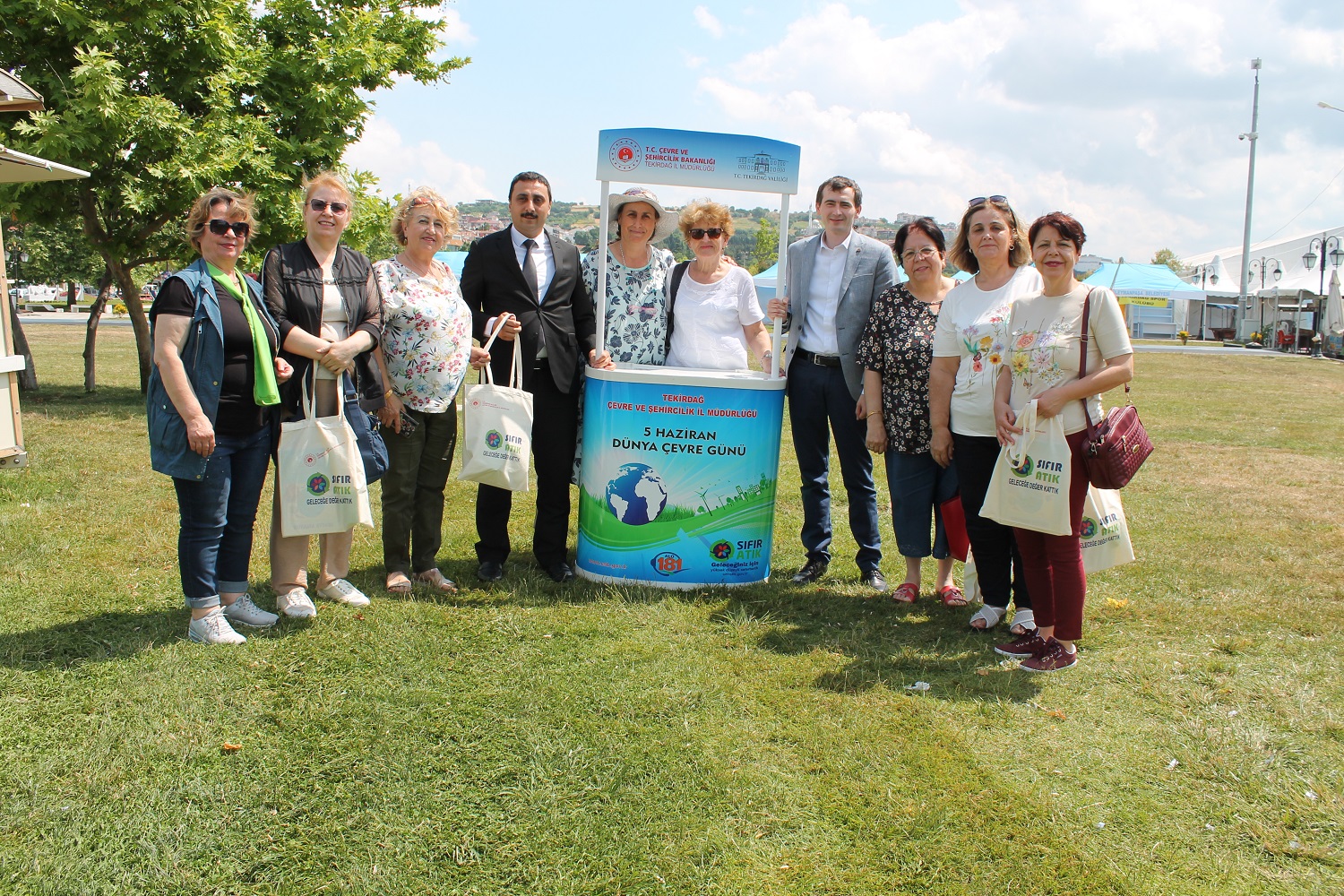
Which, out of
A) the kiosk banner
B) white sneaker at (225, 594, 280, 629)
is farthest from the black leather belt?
white sneaker at (225, 594, 280, 629)

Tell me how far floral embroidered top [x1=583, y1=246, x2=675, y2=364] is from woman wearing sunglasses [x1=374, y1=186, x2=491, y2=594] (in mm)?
780

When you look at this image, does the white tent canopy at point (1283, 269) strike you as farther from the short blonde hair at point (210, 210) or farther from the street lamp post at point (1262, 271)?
the short blonde hair at point (210, 210)

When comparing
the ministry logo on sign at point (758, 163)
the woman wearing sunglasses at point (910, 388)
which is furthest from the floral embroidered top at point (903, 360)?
the ministry logo on sign at point (758, 163)

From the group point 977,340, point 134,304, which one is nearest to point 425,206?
point 977,340

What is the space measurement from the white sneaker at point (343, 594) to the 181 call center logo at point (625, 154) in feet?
8.40

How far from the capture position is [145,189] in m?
11.7

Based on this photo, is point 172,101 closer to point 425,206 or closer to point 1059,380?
point 425,206

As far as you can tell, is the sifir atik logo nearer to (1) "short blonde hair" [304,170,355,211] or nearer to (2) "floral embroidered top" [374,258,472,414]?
(2) "floral embroidered top" [374,258,472,414]

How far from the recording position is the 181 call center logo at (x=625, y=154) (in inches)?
198

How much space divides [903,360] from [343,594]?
3080 mm

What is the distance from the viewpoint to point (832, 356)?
5340mm

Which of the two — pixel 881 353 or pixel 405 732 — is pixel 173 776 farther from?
pixel 881 353

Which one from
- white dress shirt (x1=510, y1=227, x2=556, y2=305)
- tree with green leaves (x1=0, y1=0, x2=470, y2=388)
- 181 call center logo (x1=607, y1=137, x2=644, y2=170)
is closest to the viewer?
181 call center logo (x1=607, y1=137, x2=644, y2=170)

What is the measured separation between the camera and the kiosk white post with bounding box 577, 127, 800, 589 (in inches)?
199
